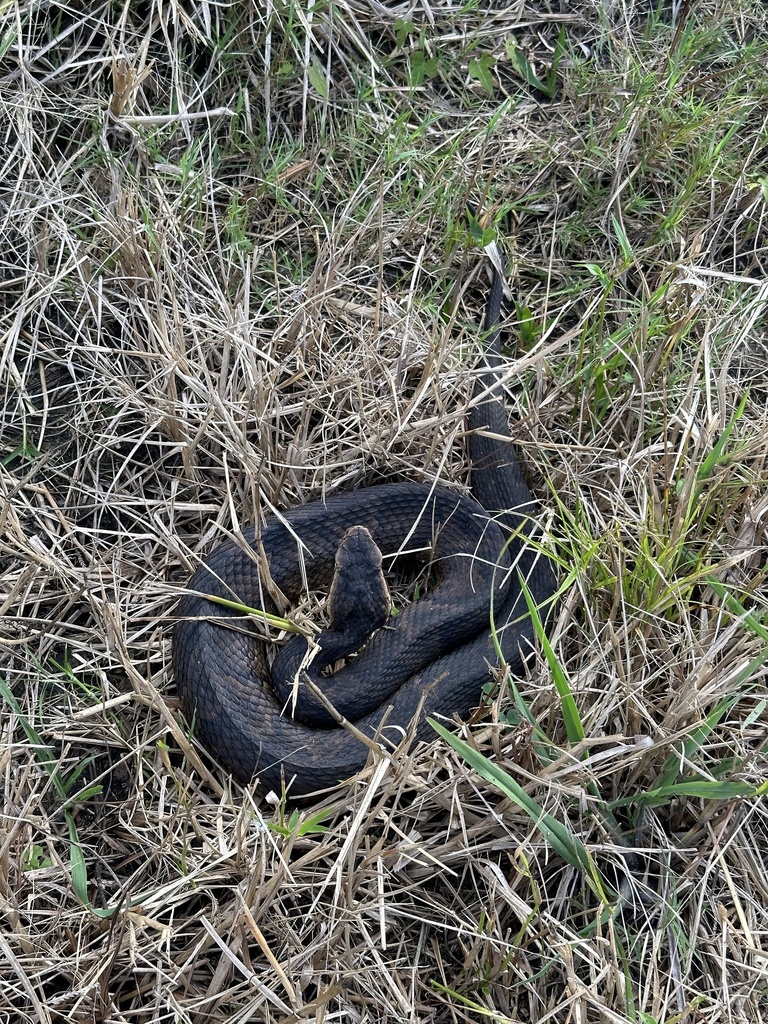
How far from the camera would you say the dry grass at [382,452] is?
2592 millimetres

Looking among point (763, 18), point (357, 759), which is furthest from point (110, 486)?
point (763, 18)

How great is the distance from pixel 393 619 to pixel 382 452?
666mm

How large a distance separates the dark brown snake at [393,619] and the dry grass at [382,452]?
12cm

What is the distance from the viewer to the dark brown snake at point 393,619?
3064 millimetres

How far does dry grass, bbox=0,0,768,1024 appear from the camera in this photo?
2.59m

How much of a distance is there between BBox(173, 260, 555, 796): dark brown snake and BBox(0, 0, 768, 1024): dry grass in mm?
116

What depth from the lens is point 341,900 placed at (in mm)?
2604

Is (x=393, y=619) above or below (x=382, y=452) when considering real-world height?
below

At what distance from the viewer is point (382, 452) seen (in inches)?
141

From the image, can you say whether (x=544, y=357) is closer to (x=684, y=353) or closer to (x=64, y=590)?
(x=684, y=353)

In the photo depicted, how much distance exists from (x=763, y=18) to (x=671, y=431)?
7.55 feet

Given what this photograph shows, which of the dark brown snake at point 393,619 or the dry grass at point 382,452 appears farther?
the dark brown snake at point 393,619

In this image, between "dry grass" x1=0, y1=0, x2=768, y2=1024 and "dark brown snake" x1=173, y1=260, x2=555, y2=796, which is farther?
"dark brown snake" x1=173, y1=260, x2=555, y2=796

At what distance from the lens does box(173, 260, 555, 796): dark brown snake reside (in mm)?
3064
